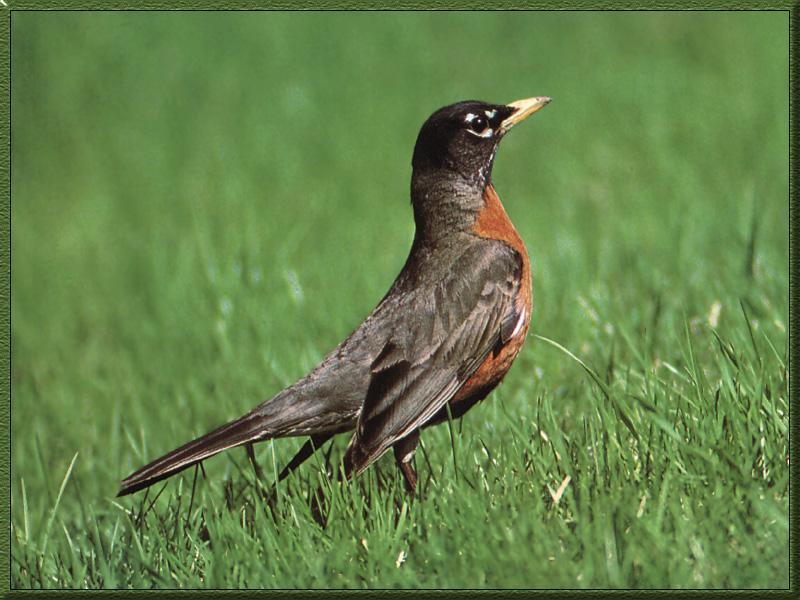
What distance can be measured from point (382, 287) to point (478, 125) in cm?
232

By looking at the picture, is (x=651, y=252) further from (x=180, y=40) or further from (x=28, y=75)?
(x=180, y=40)

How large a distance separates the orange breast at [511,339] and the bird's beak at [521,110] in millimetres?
336

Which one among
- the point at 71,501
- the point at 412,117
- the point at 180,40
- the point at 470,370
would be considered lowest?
the point at 71,501

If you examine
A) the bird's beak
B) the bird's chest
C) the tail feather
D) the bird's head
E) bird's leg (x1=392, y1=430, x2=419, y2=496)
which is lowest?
bird's leg (x1=392, y1=430, x2=419, y2=496)

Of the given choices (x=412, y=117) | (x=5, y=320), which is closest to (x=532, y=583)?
(x=5, y=320)

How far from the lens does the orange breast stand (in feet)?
14.8

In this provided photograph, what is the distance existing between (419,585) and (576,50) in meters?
7.43

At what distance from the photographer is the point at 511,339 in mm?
4555

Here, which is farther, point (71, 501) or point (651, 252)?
point (651, 252)

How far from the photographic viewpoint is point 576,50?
10.1 meters

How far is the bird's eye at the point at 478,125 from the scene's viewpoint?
495cm

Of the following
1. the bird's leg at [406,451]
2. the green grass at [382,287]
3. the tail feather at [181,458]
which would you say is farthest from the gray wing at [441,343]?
the tail feather at [181,458]

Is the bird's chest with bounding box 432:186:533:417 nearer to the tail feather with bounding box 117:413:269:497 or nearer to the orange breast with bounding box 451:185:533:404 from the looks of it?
the orange breast with bounding box 451:185:533:404

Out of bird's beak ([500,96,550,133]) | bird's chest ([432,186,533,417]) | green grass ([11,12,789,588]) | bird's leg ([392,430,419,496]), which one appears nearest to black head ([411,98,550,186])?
bird's beak ([500,96,550,133])
